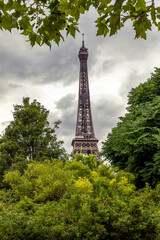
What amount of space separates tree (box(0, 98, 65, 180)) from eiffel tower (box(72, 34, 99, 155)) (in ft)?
63.3

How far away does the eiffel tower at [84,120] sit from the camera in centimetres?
4244

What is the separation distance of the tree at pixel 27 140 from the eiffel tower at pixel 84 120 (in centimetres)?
1930

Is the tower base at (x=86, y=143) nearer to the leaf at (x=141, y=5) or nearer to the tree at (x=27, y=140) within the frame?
the tree at (x=27, y=140)

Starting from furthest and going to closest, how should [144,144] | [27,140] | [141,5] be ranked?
[27,140] < [144,144] < [141,5]

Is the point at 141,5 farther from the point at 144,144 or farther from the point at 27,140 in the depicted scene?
the point at 27,140

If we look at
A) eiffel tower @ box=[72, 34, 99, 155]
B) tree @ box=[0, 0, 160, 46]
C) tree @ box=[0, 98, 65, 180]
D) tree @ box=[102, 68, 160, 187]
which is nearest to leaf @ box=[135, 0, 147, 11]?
tree @ box=[0, 0, 160, 46]

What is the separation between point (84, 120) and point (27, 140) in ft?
90.4

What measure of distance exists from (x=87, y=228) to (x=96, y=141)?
37.2 metres

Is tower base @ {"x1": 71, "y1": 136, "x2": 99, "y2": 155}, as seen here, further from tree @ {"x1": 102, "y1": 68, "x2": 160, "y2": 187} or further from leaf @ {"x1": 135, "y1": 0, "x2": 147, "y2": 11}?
leaf @ {"x1": 135, "y1": 0, "x2": 147, "y2": 11}

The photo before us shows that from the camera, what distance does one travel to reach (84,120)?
158 ft

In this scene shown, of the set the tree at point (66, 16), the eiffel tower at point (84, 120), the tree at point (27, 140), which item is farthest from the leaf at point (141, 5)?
the eiffel tower at point (84, 120)

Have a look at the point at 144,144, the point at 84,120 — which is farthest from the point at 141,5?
the point at 84,120

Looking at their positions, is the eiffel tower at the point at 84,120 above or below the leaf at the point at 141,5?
above

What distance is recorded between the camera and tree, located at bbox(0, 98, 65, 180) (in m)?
20.4
